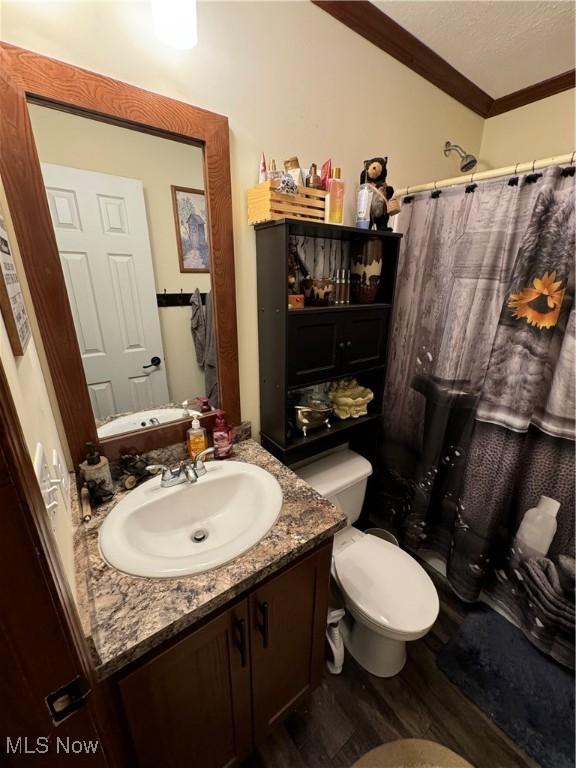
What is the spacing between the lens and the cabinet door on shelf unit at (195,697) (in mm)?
672

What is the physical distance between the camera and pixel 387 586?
1206 mm

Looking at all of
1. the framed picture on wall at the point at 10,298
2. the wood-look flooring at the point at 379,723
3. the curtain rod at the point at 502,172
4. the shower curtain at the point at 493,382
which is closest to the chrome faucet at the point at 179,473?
the framed picture on wall at the point at 10,298

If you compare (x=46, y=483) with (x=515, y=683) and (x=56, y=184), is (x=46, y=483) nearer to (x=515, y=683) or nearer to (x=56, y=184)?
(x=56, y=184)

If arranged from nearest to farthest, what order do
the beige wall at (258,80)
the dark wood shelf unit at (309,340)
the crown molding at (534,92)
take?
A: the beige wall at (258,80) → the dark wood shelf unit at (309,340) → the crown molding at (534,92)

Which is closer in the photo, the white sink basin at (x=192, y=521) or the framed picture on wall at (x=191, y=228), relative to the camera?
the white sink basin at (x=192, y=521)

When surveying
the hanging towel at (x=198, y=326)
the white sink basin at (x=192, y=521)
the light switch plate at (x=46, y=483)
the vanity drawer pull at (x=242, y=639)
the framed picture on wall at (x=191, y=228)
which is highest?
the framed picture on wall at (x=191, y=228)

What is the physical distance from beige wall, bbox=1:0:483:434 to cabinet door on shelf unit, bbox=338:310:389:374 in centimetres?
37

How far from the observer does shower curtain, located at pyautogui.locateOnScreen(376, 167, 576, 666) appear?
113 centimetres

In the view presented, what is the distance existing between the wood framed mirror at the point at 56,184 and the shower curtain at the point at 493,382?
91cm

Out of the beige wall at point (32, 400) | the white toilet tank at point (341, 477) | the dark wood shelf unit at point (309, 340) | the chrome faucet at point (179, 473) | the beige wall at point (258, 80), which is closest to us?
the beige wall at point (32, 400)

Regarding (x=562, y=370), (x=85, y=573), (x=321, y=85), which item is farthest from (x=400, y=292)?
(x=85, y=573)

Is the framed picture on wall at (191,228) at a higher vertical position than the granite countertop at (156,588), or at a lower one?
higher

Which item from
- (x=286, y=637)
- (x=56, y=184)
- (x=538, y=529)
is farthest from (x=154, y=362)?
(x=538, y=529)

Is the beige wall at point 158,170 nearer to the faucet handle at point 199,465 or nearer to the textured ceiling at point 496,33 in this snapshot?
the faucet handle at point 199,465
